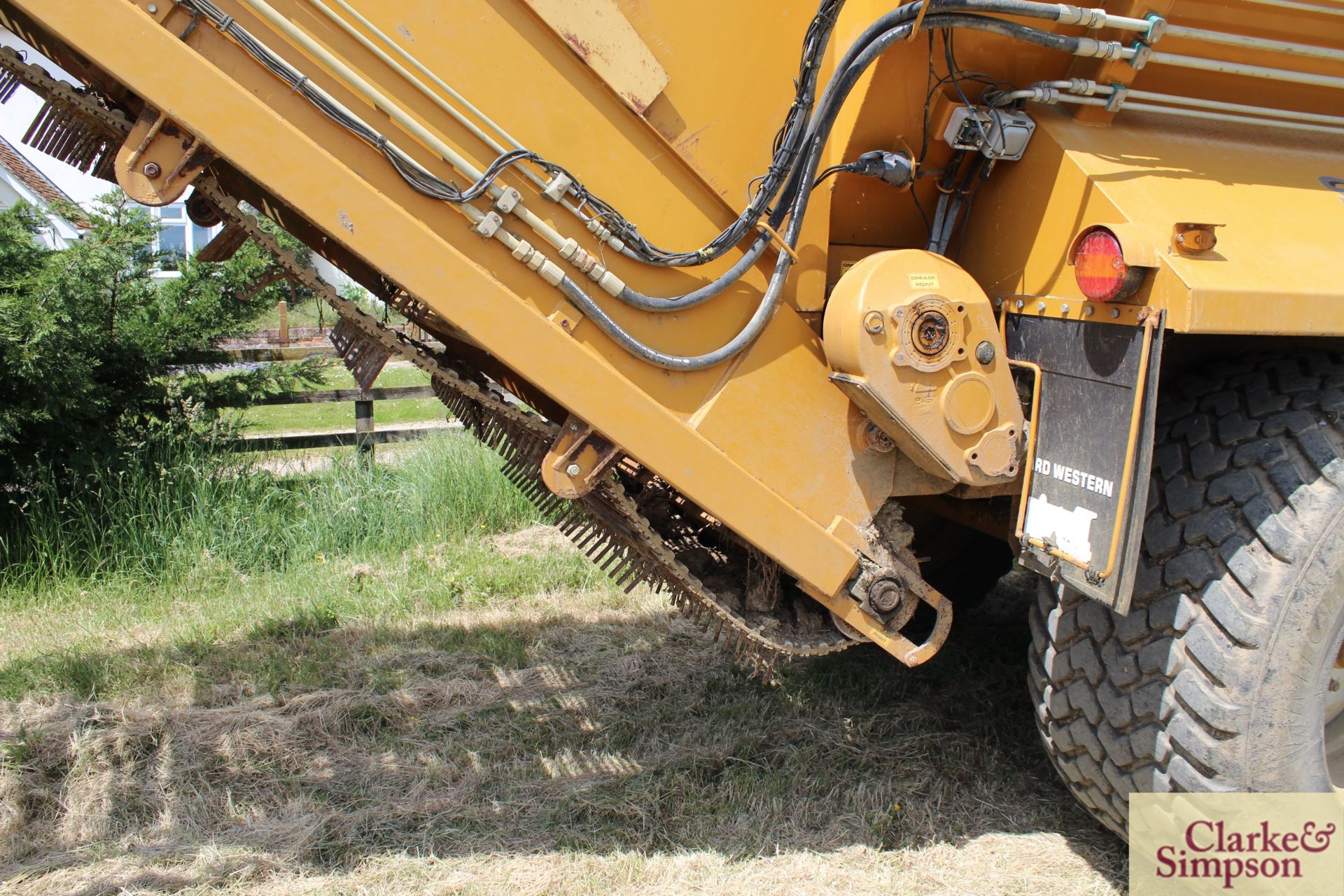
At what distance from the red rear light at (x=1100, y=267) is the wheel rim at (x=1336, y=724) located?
3.43 ft

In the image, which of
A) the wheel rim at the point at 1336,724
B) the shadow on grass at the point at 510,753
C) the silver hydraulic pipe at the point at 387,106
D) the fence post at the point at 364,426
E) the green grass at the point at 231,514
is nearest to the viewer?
the silver hydraulic pipe at the point at 387,106

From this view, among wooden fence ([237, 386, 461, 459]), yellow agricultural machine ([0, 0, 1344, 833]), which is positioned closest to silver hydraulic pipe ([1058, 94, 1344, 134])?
yellow agricultural machine ([0, 0, 1344, 833])

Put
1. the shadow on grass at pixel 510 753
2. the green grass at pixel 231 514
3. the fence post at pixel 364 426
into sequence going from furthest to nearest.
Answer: the fence post at pixel 364 426 → the green grass at pixel 231 514 → the shadow on grass at pixel 510 753

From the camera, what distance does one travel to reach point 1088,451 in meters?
2.15

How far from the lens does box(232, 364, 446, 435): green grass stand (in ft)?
29.8

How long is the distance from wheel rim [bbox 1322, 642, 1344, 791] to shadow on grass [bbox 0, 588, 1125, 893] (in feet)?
1.94

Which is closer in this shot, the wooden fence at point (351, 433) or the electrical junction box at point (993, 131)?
the electrical junction box at point (993, 131)

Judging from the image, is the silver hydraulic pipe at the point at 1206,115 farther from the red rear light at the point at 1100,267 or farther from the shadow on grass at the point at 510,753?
the shadow on grass at the point at 510,753

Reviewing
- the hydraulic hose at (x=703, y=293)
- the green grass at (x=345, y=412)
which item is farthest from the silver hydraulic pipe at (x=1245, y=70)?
the green grass at (x=345, y=412)

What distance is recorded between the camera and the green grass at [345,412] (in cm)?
909

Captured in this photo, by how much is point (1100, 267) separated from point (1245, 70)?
749 millimetres

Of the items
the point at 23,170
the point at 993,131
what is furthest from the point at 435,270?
the point at 23,170

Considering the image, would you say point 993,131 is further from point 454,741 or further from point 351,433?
point 351,433

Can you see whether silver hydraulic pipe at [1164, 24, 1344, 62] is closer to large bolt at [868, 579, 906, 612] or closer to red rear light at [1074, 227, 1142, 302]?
red rear light at [1074, 227, 1142, 302]
